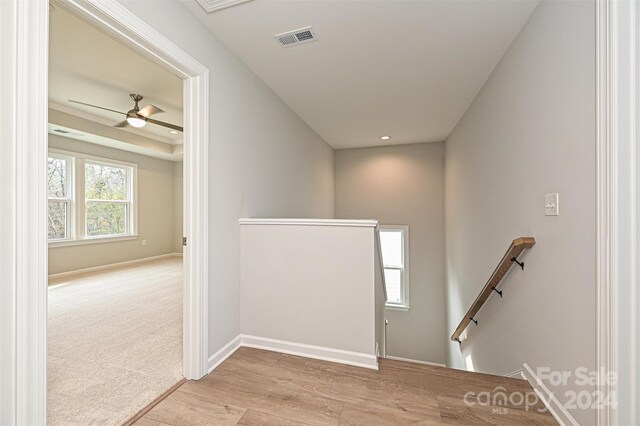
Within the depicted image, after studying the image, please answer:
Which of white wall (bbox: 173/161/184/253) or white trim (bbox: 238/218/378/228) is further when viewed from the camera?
white wall (bbox: 173/161/184/253)

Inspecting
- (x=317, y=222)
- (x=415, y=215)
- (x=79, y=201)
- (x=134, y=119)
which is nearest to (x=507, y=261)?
(x=317, y=222)

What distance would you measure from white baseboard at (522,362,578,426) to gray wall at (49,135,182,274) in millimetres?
6190

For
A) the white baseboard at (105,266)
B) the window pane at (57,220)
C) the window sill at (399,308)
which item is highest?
the window pane at (57,220)

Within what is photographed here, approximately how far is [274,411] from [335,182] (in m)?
4.81

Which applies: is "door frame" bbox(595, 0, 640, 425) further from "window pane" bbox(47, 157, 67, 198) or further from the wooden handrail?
"window pane" bbox(47, 157, 67, 198)

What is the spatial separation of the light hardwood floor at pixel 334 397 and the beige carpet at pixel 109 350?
0.75 ft

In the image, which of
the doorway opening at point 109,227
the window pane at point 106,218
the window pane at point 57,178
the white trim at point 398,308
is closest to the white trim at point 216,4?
the doorway opening at point 109,227

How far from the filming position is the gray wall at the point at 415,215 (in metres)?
5.23

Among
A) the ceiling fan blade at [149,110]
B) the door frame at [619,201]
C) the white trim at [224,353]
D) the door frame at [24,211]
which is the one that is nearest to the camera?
the door frame at [24,211]

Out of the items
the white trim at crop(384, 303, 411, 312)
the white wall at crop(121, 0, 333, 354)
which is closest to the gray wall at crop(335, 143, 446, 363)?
the white trim at crop(384, 303, 411, 312)

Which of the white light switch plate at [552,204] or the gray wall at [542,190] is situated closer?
the gray wall at [542,190]

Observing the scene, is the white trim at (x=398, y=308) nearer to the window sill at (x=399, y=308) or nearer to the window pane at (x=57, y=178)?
the window sill at (x=399, y=308)

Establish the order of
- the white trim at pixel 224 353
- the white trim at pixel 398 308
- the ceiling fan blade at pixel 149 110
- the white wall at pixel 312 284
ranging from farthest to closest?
1. the white trim at pixel 398 308
2. the ceiling fan blade at pixel 149 110
3. the white wall at pixel 312 284
4. the white trim at pixel 224 353

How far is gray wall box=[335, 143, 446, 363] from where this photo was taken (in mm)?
5230
